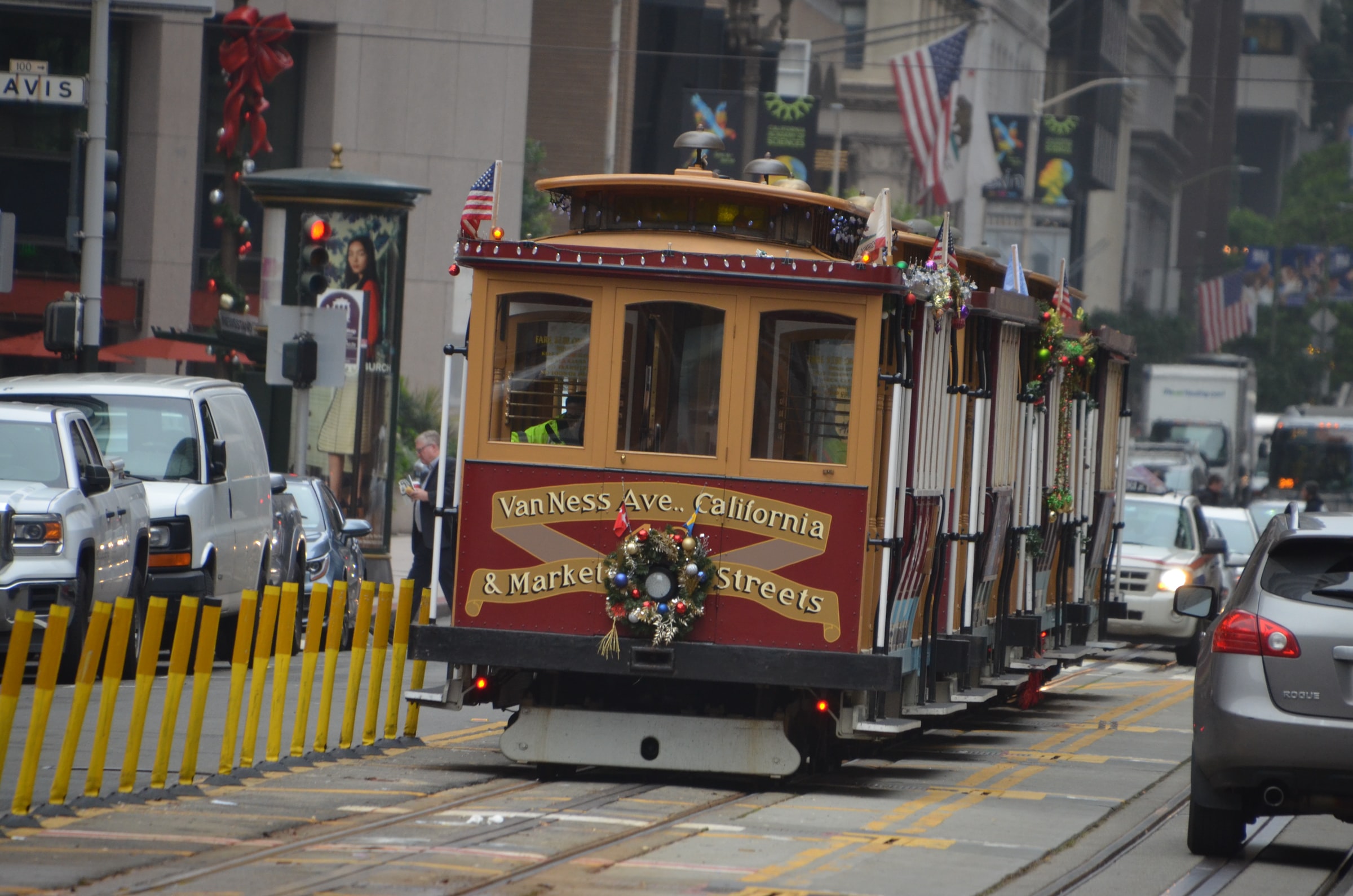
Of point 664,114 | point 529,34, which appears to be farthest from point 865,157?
point 529,34

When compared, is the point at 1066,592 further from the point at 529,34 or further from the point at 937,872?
the point at 529,34

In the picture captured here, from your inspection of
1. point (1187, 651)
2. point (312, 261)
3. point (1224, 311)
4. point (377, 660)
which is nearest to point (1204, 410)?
point (1224, 311)

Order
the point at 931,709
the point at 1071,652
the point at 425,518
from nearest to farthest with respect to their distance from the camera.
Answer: the point at 931,709
the point at 1071,652
the point at 425,518

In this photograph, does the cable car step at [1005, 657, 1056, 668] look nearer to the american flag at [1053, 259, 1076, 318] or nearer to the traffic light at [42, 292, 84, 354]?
the american flag at [1053, 259, 1076, 318]

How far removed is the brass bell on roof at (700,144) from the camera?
12.7 metres

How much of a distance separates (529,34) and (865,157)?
1595 inches

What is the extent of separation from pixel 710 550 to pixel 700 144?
2.51m

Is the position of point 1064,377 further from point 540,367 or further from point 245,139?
point 245,139

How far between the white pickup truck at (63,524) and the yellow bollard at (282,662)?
3215 millimetres

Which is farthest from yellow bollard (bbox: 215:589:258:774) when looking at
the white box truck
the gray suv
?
the white box truck

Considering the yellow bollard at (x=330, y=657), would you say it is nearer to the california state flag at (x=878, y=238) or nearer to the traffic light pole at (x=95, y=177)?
the california state flag at (x=878, y=238)

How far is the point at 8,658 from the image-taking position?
9625mm

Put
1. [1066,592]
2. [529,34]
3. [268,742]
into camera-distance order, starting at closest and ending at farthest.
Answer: [268,742], [1066,592], [529,34]

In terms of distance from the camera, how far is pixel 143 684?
10883 millimetres
